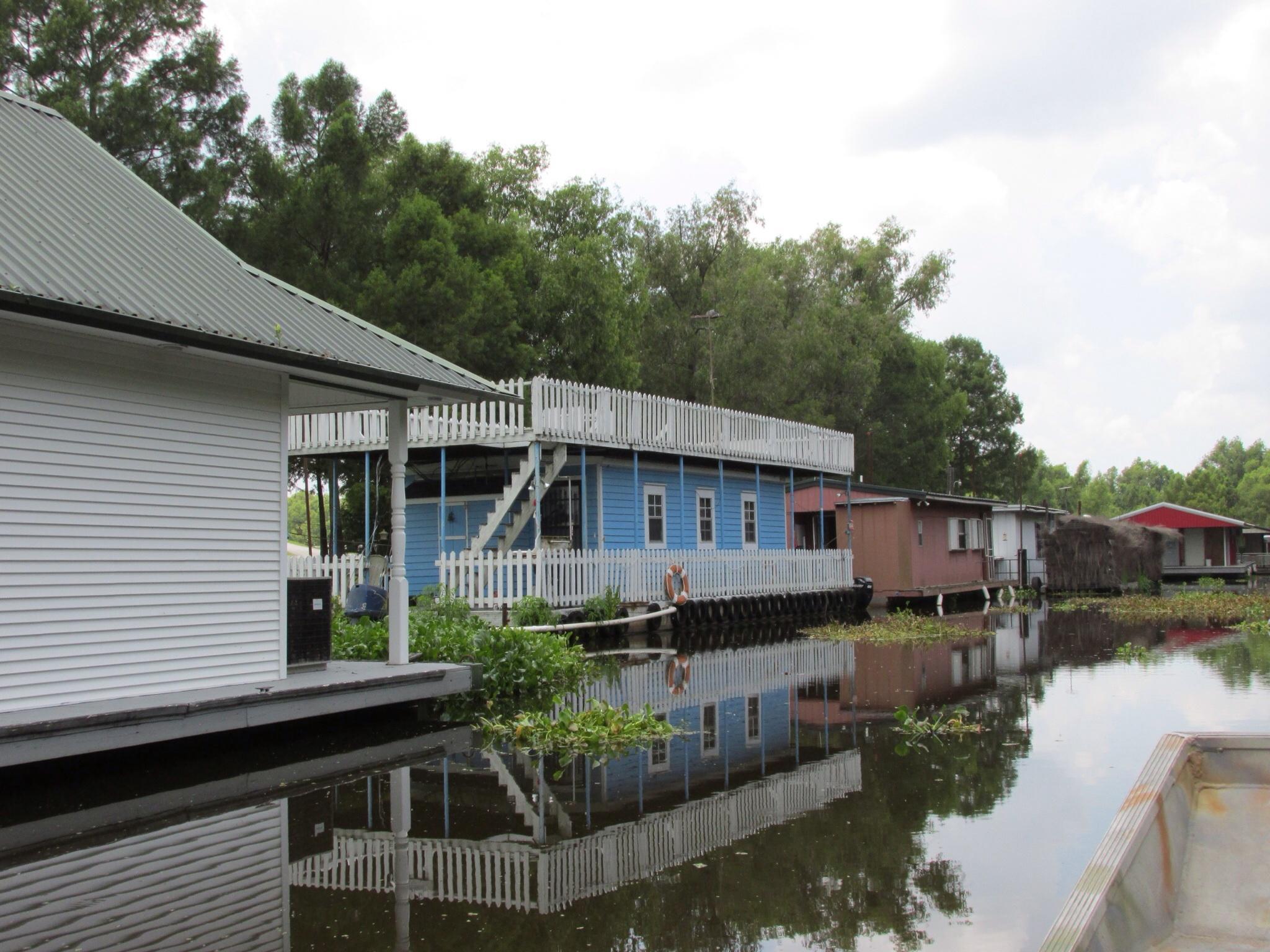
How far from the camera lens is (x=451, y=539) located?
27172 mm

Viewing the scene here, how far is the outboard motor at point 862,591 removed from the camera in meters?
35.1

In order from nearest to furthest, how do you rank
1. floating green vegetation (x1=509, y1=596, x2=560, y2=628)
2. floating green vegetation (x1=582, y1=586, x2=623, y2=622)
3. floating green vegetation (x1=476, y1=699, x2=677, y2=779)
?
1. floating green vegetation (x1=476, y1=699, x2=677, y2=779)
2. floating green vegetation (x1=509, y1=596, x2=560, y2=628)
3. floating green vegetation (x1=582, y1=586, x2=623, y2=622)

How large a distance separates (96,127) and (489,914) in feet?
94.0

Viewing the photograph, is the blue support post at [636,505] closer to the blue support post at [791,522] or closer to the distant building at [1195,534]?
the blue support post at [791,522]

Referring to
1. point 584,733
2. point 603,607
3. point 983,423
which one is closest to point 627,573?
point 603,607

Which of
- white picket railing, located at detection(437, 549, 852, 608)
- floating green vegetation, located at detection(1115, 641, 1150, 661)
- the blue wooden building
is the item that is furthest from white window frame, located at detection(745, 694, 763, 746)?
floating green vegetation, located at detection(1115, 641, 1150, 661)

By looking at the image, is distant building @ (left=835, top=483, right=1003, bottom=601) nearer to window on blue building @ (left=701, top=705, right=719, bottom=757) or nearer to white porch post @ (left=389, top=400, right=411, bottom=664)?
window on blue building @ (left=701, top=705, right=719, bottom=757)

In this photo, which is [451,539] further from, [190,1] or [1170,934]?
[1170,934]

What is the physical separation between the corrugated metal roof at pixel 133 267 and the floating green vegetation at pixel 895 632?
13785 mm

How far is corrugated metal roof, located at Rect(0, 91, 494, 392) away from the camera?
390 inches

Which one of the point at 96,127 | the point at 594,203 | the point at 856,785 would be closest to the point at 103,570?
the point at 856,785

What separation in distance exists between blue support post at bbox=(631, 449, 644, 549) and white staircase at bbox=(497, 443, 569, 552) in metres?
1.68

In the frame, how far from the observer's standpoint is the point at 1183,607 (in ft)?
110

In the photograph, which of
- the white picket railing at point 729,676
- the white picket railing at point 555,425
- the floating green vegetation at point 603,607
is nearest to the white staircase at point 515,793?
the white picket railing at point 729,676
